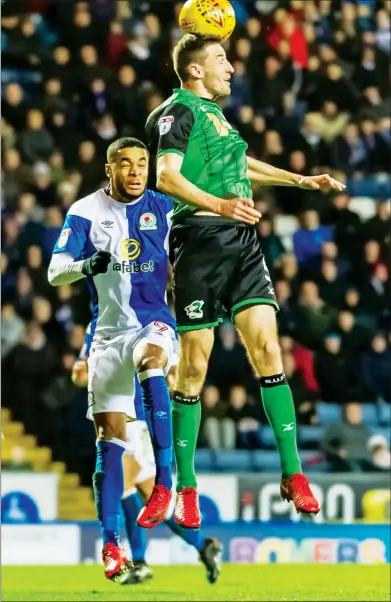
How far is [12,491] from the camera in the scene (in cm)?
1481

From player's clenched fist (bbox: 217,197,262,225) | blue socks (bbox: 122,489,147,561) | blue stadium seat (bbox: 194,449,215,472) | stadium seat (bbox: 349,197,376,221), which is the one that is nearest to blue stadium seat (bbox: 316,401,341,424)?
blue stadium seat (bbox: 194,449,215,472)

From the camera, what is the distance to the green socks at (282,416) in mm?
6414

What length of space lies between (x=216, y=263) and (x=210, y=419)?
7.97 meters

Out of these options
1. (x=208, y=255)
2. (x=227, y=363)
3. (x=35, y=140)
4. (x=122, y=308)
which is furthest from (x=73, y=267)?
(x=35, y=140)

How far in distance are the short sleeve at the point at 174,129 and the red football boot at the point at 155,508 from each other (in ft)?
5.13

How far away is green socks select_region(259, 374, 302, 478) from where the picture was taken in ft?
21.0

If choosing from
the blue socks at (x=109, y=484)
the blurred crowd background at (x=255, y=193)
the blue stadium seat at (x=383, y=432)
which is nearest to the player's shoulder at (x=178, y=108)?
the blue socks at (x=109, y=484)

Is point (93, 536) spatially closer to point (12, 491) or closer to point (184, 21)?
point (12, 491)

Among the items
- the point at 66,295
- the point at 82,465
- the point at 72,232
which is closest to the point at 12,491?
the point at 82,465

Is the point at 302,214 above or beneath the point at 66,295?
above

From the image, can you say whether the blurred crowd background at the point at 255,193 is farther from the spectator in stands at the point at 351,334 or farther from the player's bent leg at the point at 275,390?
the player's bent leg at the point at 275,390

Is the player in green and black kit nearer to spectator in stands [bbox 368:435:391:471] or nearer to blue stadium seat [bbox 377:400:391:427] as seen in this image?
spectator in stands [bbox 368:435:391:471]

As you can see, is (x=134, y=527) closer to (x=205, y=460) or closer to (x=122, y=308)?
(x=205, y=460)

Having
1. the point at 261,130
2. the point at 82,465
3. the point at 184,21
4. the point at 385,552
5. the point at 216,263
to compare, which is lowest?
the point at 385,552
